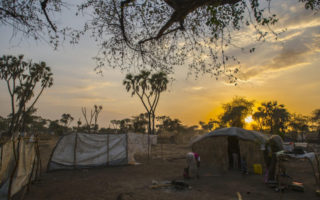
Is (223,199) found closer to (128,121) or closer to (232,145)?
(232,145)

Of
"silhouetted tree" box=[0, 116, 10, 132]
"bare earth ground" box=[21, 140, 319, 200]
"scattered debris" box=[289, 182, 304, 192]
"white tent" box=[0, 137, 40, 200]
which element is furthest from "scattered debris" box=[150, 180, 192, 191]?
"silhouetted tree" box=[0, 116, 10, 132]

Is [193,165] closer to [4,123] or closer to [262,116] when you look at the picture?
[262,116]

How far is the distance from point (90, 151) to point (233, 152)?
9923mm

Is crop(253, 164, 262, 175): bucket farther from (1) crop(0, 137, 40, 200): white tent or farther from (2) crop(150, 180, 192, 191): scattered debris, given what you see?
(1) crop(0, 137, 40, 200): white tent

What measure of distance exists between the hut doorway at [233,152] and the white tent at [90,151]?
7.11 m

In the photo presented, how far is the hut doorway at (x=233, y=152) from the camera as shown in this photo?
12.3 metres

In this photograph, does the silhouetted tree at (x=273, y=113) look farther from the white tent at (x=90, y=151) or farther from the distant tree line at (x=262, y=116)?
the white tent at (x=90, y=151)

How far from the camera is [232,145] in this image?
13484 millimetres

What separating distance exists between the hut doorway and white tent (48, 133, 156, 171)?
280 inches

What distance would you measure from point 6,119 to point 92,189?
78.2 meters

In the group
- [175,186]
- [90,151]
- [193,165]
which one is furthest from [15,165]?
[90,151]

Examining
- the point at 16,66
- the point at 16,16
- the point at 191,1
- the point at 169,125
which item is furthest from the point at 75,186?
the point at 169,125

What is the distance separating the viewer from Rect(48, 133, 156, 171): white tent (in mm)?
12180

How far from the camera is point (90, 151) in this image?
518 inches
